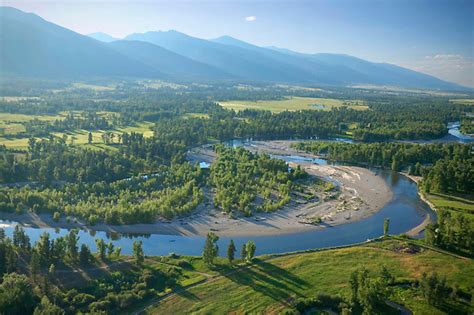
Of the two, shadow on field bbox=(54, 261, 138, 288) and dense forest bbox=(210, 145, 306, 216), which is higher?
dense forest bbox=(210, 145, 306, 216)

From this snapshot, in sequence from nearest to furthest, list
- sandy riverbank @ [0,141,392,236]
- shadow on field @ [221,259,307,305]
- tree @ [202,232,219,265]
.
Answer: shadow on field @ [221,259,307,305]
tree @ [202,232,219,265]
sandy riverbank @ [0,141,392,236]

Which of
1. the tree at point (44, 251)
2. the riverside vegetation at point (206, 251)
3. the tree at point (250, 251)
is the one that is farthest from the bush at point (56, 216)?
the tree at point (250, 251)

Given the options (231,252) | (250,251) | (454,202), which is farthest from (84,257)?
(454,202)

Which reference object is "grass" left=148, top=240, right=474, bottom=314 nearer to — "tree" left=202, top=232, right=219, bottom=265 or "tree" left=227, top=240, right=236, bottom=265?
"tree" left=227, top=240, right=236, bottom=265

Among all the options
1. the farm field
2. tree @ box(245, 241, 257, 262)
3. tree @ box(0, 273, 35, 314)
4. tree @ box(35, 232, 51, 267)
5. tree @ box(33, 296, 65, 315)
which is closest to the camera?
tree @ box(33, 296, 65, 315)

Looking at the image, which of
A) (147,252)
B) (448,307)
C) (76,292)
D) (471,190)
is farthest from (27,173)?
(471,190)

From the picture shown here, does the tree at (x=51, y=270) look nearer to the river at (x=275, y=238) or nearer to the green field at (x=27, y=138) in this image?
the river at (x=275, y=238)

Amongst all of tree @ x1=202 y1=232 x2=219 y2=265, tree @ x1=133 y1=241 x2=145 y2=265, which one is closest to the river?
tree @ x1=133 y1=241 x2=145 y2=265
